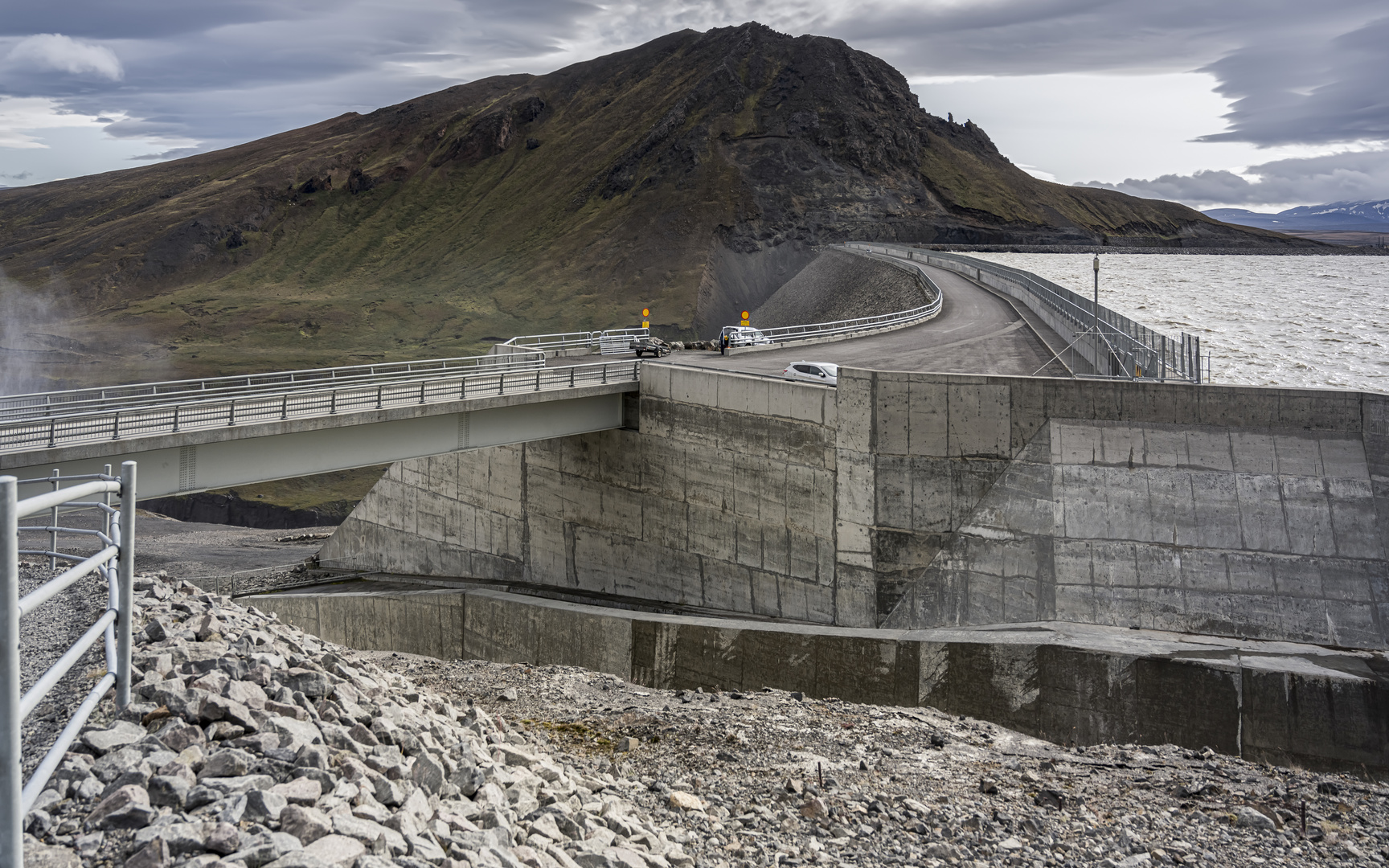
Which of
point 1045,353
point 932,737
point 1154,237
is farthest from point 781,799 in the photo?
point 1154,237

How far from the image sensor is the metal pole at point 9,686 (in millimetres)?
3602

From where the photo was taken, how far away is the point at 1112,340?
30.0 m

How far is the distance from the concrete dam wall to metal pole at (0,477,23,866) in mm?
20759

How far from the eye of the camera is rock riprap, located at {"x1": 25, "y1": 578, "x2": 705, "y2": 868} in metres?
5.30

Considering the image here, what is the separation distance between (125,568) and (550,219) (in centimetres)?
13987

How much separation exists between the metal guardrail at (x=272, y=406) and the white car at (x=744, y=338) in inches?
484

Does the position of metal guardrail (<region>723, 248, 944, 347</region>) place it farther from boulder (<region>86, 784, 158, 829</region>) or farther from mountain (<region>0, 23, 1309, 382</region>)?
mountain (<region>0, 23, 1309, 382</region>)

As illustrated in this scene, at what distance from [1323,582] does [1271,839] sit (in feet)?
Result: 38.9

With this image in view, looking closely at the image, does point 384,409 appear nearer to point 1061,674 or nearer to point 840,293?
point 1061,674

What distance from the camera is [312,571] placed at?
41.2 metres

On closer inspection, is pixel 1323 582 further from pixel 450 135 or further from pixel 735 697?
Result: pixel 450 135

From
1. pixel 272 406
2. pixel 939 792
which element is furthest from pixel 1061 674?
pixel 272 406

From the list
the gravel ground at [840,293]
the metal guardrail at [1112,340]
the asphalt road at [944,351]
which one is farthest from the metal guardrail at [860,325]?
the gravel ground at [840,293]

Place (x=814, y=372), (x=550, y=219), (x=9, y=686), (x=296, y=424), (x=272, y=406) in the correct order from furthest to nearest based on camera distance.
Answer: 1. (x=550, y=219)
2. (x=814, y=372)
3. (x=272, y=406)
4. (x=296, y=424)
5. (x=9, y=686)
